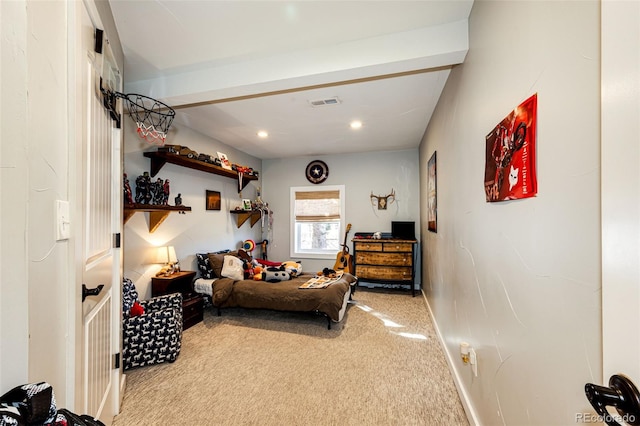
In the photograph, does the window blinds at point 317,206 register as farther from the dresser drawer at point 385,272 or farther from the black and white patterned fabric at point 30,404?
the black and white patterned fabric at point 30,404

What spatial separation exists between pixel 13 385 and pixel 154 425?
1372 millimetres

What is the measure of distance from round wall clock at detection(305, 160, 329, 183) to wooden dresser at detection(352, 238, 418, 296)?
5.03 feet

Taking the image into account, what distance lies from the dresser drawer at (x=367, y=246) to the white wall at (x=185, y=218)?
7.16 feet

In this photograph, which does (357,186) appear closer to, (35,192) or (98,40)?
(98,40)

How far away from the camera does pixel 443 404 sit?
1.85 meters

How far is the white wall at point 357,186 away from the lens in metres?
4.93

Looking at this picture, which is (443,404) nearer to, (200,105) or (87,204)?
(87,204)

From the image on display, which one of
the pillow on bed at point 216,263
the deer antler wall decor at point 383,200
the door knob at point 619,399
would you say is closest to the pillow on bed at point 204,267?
the pillow on bed at point 216,263

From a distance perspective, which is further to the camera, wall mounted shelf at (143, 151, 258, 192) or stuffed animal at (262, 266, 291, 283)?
stuffed animal at (262, 266, 291, 283)

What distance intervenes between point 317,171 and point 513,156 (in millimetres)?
4395

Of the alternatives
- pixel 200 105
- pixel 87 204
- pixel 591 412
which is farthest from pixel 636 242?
pixel 200 105

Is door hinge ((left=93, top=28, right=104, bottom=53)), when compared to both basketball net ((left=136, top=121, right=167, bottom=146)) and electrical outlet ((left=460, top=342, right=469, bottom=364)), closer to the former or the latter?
basketball net ((left=136, top=121, right=167, bottom=146))

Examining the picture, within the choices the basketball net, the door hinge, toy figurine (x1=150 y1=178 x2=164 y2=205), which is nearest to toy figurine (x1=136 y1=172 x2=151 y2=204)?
toy figurine (x1=150 y1=178 x2=164 y2=205)

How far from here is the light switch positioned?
3.07ft
